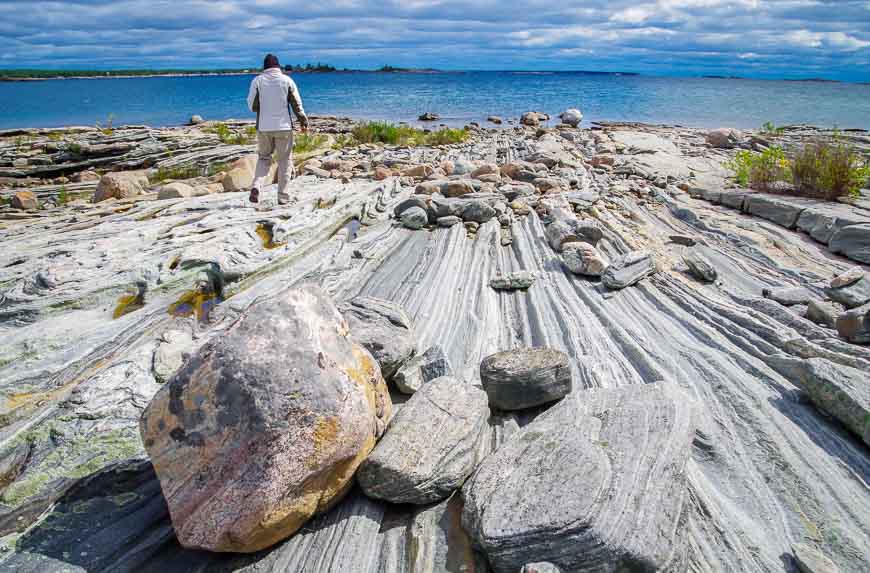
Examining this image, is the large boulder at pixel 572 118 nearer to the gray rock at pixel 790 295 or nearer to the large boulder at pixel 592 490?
the gray rock at pixel 790 295

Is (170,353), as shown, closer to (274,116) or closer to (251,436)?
(251,436)

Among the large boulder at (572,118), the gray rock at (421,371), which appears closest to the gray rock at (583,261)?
the gray rock at (421,371)

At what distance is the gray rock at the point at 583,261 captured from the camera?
6.54m

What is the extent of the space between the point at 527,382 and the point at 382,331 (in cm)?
135

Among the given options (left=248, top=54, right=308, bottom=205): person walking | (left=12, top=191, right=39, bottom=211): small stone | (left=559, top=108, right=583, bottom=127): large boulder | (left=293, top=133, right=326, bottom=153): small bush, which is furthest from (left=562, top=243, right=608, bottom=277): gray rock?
(left=559, top=108, right=583, bottom=127): large boulder

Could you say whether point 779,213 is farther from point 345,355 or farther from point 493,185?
point 345,355

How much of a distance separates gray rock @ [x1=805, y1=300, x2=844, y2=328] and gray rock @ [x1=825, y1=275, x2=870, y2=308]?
0.14 metres

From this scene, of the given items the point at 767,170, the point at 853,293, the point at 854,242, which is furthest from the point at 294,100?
the point at 767,170

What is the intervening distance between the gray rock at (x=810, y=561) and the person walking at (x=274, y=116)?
8551 millimetres

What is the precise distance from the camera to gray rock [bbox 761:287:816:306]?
5672 millimetres

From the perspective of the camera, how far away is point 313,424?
272 cm

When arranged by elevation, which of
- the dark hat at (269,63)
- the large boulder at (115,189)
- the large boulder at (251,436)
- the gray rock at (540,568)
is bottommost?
the large boulder at (115,189)

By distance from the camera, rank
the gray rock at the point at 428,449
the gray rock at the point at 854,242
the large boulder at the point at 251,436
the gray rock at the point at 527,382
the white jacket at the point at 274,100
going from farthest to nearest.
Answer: the white jacket at the point at 274,100 → the gray rock at the point at 854,242 → the gray rock at the point at 527,382 → the gray rock at the point at 428,449 → the large boulder at the point at 251,436

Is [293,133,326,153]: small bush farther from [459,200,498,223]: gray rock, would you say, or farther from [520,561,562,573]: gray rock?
[520,561,562,573]: gray rock
